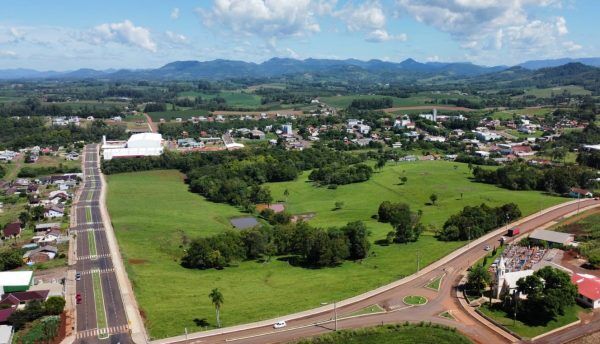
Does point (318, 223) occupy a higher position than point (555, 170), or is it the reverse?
point (555, 170)

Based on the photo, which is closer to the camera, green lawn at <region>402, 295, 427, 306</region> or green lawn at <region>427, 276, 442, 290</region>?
green lawn at <region>402, 295, 427, 306</region>

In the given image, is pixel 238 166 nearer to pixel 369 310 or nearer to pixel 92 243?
pixel 92 243

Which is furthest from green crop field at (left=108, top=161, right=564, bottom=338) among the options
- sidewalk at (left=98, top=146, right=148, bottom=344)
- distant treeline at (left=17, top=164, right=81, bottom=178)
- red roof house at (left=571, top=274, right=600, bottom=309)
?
red roof house at (left=571, top=274, right=600, bottom=309)

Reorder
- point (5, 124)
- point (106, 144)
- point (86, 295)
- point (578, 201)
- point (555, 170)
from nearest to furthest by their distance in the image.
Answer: point (86, 295) < point (578, 201) < point (555, 170) < point (106, 144) < point (5, 124)

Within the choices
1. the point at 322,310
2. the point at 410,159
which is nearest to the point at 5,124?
the point at 410,159

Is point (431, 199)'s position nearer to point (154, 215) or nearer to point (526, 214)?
point (526, 214)

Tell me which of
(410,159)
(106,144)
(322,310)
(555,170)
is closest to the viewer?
(322,310)

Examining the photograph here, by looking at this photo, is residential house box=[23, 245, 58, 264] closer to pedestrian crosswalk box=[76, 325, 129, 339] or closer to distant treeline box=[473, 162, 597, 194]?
pedestrian crosswalk box=[76, 325, 129, 339]
